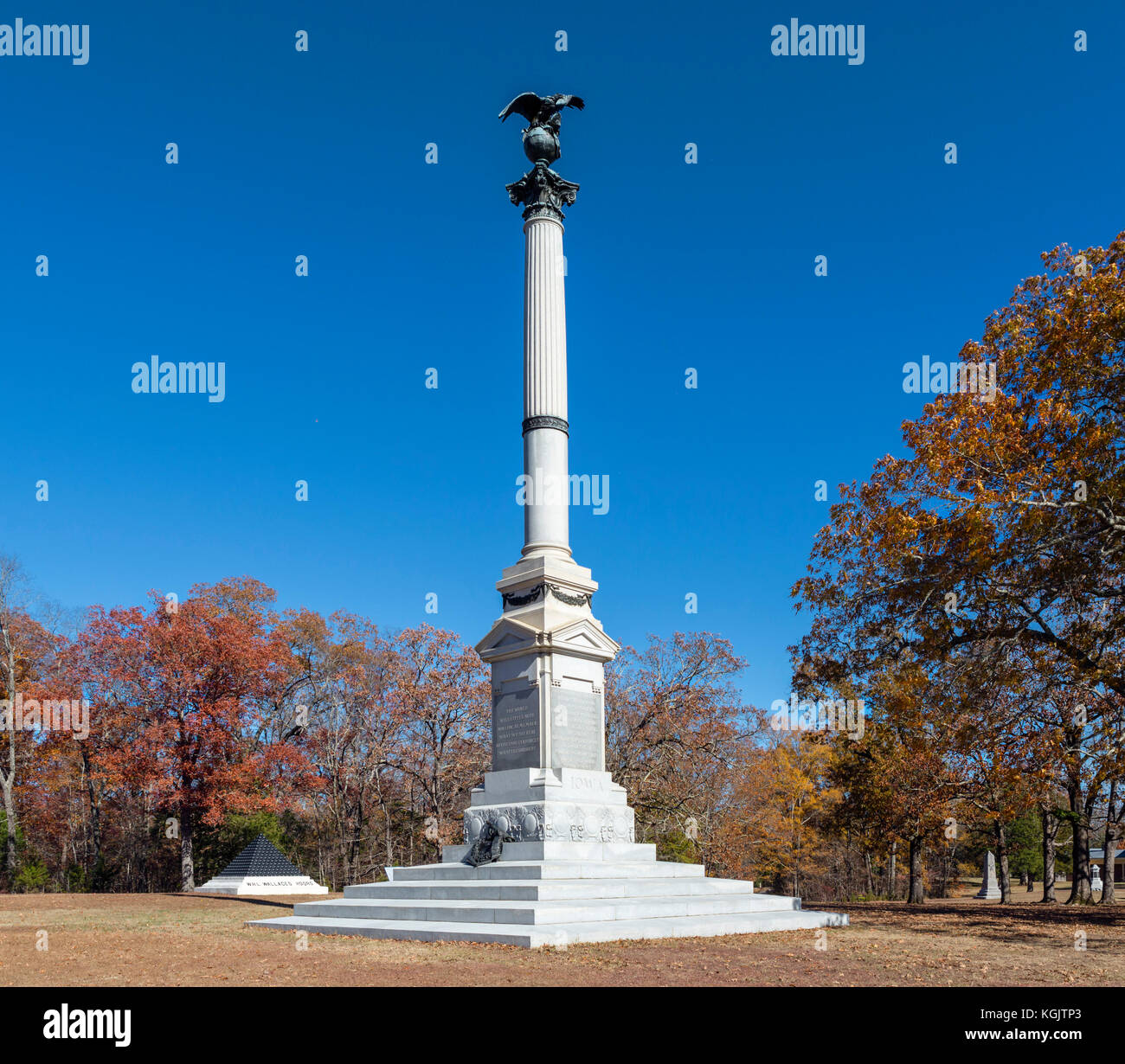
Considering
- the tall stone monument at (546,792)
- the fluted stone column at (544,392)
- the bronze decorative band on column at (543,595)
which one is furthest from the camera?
the fluted stone column at (544,392)

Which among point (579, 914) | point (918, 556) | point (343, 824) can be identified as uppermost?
point (918, 556)

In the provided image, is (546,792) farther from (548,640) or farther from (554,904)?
(554,904)

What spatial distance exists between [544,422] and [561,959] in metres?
12.3

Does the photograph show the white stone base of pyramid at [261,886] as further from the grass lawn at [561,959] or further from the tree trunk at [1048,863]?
the tree trunk at [1048,863]

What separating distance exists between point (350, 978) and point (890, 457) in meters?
16.6

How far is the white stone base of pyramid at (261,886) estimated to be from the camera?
27.4 meters

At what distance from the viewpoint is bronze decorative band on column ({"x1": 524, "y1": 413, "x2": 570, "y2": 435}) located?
20.7m

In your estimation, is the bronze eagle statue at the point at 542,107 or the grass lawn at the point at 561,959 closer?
the grass lawn at the point at 561,959

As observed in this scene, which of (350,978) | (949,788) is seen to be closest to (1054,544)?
(949,788)

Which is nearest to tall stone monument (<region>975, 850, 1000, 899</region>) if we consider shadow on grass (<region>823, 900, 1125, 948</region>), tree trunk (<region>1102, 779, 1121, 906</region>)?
tree trunk (<region>1102, 779, 1121, 906</region>)

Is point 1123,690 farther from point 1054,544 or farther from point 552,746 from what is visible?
point 552,746

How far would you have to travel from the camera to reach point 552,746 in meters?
18.4

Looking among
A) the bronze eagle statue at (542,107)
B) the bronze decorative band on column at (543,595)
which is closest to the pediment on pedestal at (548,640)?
the bronze decorative band on column at (543,595)

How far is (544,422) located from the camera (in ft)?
68.1
